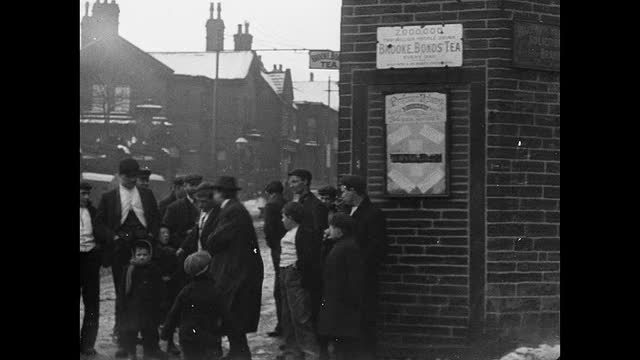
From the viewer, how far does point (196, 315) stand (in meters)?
5.90

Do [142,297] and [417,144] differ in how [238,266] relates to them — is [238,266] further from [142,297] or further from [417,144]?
[417,144]

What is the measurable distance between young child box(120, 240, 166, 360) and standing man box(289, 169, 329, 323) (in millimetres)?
1318

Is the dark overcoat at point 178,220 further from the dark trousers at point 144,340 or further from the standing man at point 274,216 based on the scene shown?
the dark trousers at point 144,340

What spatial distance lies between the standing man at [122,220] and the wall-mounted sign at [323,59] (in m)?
1.93

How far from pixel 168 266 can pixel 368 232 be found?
1.88 m

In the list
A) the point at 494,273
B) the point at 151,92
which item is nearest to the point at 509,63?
the point at 494,273

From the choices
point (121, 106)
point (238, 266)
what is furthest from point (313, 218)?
point (121, 106)

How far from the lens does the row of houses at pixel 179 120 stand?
12.3 metres

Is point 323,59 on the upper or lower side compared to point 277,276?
upper

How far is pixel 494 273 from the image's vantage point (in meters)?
6.78

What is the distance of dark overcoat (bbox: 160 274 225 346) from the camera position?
585cm

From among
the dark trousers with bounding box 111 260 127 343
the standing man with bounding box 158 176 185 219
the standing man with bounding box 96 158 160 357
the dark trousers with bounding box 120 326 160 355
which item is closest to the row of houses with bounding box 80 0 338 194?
the standing man with bounding box 158 176 185 219

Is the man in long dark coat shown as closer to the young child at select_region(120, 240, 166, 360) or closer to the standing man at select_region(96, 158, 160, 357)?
the young child at select_region(120, 240, 166, 360)
